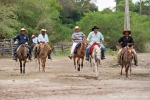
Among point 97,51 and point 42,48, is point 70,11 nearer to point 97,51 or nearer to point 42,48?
point 42,48

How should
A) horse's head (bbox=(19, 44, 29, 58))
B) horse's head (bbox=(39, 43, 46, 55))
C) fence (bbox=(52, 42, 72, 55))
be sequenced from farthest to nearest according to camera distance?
fence (bbox=(52, 42, 72, 55)) < horse's head (bbox=(39, 43, 46, 55)) < horse's head (bbox=(19, 44, 29, 58))

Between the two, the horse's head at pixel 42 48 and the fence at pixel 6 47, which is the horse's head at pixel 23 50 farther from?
the fence at pixel 6 47

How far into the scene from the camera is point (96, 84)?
1628cm

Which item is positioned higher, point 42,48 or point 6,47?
point 6,47

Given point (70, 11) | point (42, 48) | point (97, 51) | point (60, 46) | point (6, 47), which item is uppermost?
point (70, 11)

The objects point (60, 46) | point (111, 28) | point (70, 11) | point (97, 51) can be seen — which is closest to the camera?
point (97, 51)

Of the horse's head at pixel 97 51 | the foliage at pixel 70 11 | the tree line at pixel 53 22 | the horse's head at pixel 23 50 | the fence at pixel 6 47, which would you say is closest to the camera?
the horse's head at pixel 97 51

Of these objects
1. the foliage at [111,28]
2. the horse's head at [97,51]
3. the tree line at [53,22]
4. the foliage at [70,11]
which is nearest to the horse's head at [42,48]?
the horse's head at [97,51]

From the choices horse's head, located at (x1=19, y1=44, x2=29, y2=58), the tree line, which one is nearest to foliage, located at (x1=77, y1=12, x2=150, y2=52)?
the tree line

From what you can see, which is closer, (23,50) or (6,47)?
(23,50)

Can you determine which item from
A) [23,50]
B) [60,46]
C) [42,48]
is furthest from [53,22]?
[23,50]

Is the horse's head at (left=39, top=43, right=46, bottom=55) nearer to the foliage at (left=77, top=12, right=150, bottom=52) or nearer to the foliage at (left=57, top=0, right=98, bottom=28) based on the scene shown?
the foliage at (left=77, top=12, right=150, bottom=52)

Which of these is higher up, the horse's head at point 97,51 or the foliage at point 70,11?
the foliage at point 70,11

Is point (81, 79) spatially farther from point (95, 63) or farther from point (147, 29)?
point (147, 29)
